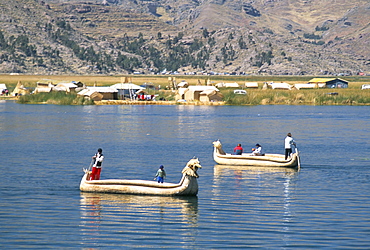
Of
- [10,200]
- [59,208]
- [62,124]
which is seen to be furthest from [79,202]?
[62,124]

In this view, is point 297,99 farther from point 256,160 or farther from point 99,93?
point 256,160

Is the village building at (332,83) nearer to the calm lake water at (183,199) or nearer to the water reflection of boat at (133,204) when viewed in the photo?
the calm lake water at (183,199)

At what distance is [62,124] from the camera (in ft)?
275

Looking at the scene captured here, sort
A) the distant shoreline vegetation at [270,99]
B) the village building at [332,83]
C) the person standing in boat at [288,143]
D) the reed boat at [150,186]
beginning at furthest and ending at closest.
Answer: the village building at [332,83], the distant shoreline vegetation at [270,99], the person standing in boat at [288,143], the reed boat at [150,186]

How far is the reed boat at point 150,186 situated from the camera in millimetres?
31866

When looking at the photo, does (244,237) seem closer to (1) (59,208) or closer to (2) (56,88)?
(1) (59,208)

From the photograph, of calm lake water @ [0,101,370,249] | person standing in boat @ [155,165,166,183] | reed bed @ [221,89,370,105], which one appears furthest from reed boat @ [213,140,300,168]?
reed bed @ [221,89,370,105]

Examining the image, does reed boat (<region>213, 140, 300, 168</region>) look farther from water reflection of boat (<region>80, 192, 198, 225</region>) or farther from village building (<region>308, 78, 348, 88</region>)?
village building (<region>308, 78, 348, 88</region>)

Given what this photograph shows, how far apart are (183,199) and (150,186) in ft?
6.33

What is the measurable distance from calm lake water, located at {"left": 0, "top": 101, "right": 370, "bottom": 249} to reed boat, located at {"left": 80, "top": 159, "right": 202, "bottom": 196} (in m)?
0.42

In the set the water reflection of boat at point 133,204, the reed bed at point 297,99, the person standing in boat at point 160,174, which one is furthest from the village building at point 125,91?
the water reflection of boat at point 133,204

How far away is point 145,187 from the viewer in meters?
32.9

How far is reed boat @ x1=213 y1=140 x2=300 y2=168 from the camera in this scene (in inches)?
1734

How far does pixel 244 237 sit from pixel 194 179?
762 centimetres
